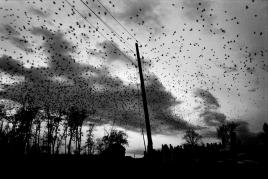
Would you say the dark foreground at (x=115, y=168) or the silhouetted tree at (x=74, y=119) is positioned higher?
the silhouetted tree at (x=74, y=119)

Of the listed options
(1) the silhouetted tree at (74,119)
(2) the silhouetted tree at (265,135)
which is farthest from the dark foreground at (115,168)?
(1) the silhouetted tree at (74,119)

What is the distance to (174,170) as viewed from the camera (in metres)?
14.1

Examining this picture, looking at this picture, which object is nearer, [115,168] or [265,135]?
[115,168]

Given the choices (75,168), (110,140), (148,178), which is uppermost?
(110,140)

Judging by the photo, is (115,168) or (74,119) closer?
(115,168)

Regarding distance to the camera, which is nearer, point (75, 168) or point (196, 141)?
point (75, 168)

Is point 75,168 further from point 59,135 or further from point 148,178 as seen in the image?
point 59,135

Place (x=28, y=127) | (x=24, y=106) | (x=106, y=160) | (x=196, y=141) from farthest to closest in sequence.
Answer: (x=196, y=141)
(x=28, y=127)
(x=24, y=106)
(x=106, y=160)

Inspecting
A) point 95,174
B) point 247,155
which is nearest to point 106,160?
point 95,174

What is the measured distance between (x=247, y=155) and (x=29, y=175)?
17737 millimetres

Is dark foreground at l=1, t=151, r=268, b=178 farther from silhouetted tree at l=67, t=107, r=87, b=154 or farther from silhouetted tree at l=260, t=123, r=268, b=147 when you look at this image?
silhouetted tree at l=67, t=107, r=87, b=154

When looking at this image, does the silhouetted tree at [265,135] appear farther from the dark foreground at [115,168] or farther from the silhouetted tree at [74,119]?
the silhouetted tree at [74,119]

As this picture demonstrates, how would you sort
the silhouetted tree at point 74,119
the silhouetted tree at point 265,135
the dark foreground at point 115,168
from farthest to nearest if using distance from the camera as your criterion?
the silhouetted tree at point 74,119 → the silhouetted tree at point 265,135 → the dark foreground at point 115,168

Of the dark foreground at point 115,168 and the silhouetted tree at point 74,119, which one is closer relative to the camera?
the dark foreground at point 115,168
